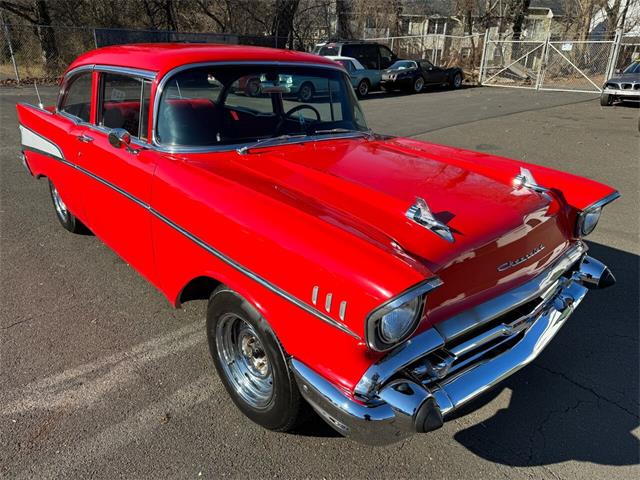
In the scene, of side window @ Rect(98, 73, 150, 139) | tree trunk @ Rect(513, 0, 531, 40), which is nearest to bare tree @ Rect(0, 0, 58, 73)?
side window @ Rect(98, 73, 150, 139)

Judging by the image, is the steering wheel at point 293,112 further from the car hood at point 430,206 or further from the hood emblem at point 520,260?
the hood emblem at point 520,260

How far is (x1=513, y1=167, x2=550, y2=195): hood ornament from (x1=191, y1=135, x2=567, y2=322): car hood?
0.06 metres

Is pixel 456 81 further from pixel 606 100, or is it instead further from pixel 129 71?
pixel 129 71

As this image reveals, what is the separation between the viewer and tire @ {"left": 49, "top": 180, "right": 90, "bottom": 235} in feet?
14.7

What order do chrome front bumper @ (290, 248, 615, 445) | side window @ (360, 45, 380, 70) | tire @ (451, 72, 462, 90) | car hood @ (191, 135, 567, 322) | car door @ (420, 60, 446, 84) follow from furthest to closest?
tire @ (451, 72, 462, 90), car door @ (420, 60, 446, 84), side window @ (360, 45, 380, 70), car hood @ (191, 135, 567, 322), chrome front bumper @ (290, 248, 615, 445)

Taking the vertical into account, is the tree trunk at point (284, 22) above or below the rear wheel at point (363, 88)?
above

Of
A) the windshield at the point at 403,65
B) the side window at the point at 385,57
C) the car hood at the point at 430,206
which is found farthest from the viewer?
the side window at the point at 385,57

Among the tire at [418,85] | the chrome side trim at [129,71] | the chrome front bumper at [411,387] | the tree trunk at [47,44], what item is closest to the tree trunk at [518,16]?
the tire at [418,85]

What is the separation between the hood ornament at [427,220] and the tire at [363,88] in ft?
50.4

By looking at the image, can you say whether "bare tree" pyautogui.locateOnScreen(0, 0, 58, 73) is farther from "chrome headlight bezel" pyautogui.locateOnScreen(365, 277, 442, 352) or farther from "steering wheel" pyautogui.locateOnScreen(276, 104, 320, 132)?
"chrome headlight bezel" pyautogui.locateOnScreen(365, 277, 442, 352)

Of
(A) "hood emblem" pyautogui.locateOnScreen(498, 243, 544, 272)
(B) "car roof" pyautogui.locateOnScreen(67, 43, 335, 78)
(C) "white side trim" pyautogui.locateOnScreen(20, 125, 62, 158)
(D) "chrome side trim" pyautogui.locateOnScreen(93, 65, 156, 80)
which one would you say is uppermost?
(B) "car roof" pyautogui.locateOnScreen(67, 43, 335, 78)

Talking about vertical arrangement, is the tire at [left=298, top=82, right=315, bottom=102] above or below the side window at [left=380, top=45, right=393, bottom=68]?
above

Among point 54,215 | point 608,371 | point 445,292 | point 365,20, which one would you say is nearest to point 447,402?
point 445,292

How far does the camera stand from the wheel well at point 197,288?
2.59m
